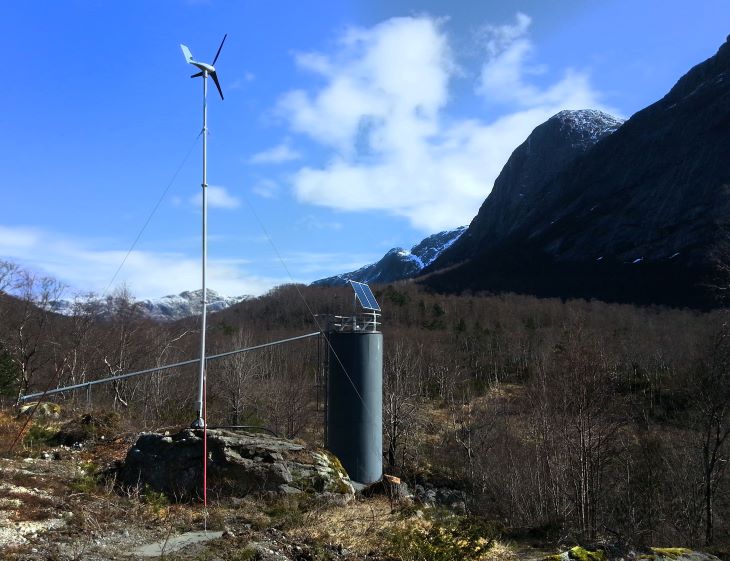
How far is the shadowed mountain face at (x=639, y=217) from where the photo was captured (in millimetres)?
132250

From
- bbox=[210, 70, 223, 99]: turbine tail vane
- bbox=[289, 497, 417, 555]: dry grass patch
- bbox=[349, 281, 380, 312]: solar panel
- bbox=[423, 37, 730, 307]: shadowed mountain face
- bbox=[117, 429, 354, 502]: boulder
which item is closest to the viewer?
bbox=[289, 497, 417, 555]: dry grass patch

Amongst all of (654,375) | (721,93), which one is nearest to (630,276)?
(721,93)

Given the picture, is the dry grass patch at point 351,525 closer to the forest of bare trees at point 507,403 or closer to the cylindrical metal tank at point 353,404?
the forest of bare trees at point 507,403

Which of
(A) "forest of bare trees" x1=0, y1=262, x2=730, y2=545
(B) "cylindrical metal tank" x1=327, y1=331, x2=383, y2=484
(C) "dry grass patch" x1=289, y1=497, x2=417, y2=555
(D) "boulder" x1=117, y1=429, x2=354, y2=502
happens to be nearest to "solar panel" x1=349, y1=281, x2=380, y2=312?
(B) "cylindrical metal tank" x1=327, y1=331, x2=383, y2=484

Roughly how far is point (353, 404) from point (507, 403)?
4707 cm

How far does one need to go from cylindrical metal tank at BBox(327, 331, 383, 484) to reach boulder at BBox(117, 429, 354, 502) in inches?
207

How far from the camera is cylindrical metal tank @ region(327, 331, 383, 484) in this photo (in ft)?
51.6

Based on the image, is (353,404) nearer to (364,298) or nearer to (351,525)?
(364,298)

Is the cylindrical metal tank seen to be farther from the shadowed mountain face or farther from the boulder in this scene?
the shadowed mountain face

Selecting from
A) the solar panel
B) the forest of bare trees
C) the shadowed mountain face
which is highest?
the shadowed mountain face

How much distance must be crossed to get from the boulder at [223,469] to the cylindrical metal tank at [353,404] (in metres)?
5.27

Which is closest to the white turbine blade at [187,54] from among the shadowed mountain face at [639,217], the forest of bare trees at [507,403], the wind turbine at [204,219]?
the wind turbine at [204,219]

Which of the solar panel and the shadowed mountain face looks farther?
the shadowed mountain face

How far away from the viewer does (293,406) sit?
48.2 meters
